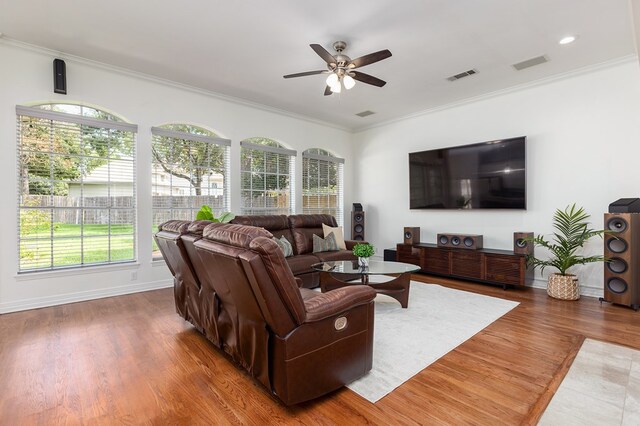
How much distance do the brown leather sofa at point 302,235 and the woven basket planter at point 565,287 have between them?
274cm

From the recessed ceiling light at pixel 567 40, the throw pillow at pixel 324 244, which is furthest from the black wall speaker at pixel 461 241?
the recessed ceiling light at pixel 567 40

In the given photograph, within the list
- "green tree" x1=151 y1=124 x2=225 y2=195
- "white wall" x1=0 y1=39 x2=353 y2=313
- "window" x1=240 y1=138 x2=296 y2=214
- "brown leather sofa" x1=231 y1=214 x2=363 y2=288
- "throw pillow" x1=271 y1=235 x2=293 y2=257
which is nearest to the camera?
"white wall" x1=0 y1=39 x2=353 y2=313

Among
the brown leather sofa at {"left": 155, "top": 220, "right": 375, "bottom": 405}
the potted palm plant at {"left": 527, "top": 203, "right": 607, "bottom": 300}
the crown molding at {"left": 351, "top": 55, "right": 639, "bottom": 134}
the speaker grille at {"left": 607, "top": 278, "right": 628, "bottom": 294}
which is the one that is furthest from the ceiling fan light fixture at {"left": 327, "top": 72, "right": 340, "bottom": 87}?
the speaker grille at {"left": 607, "top": 278, "right": 628, "bottom": 294}

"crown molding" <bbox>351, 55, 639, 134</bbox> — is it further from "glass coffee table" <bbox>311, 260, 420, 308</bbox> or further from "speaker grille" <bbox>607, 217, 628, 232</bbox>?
"glass coffee table" <bbox>311, 260, 420, 308</bbox>

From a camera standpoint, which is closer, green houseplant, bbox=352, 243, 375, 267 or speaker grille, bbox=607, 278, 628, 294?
speaker grille, bbox=607, 278, 628, 294

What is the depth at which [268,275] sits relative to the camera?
1.65m

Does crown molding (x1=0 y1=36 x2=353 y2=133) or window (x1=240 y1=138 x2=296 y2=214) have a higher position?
crown molding (x1=0 y1=36 x2=353 y2=133)

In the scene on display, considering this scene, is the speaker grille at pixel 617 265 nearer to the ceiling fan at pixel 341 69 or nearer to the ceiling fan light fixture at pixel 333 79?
the ceiling fan at pixel 341 69

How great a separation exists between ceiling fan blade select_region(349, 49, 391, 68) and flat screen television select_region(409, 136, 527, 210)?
9.80 feet

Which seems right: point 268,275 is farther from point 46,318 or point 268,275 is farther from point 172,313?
point 46,318

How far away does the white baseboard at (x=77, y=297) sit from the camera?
11.8 feet

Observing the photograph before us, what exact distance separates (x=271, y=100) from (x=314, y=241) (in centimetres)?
264

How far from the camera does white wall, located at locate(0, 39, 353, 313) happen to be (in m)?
3.56

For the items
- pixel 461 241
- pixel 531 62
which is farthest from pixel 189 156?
pixel 531 62
